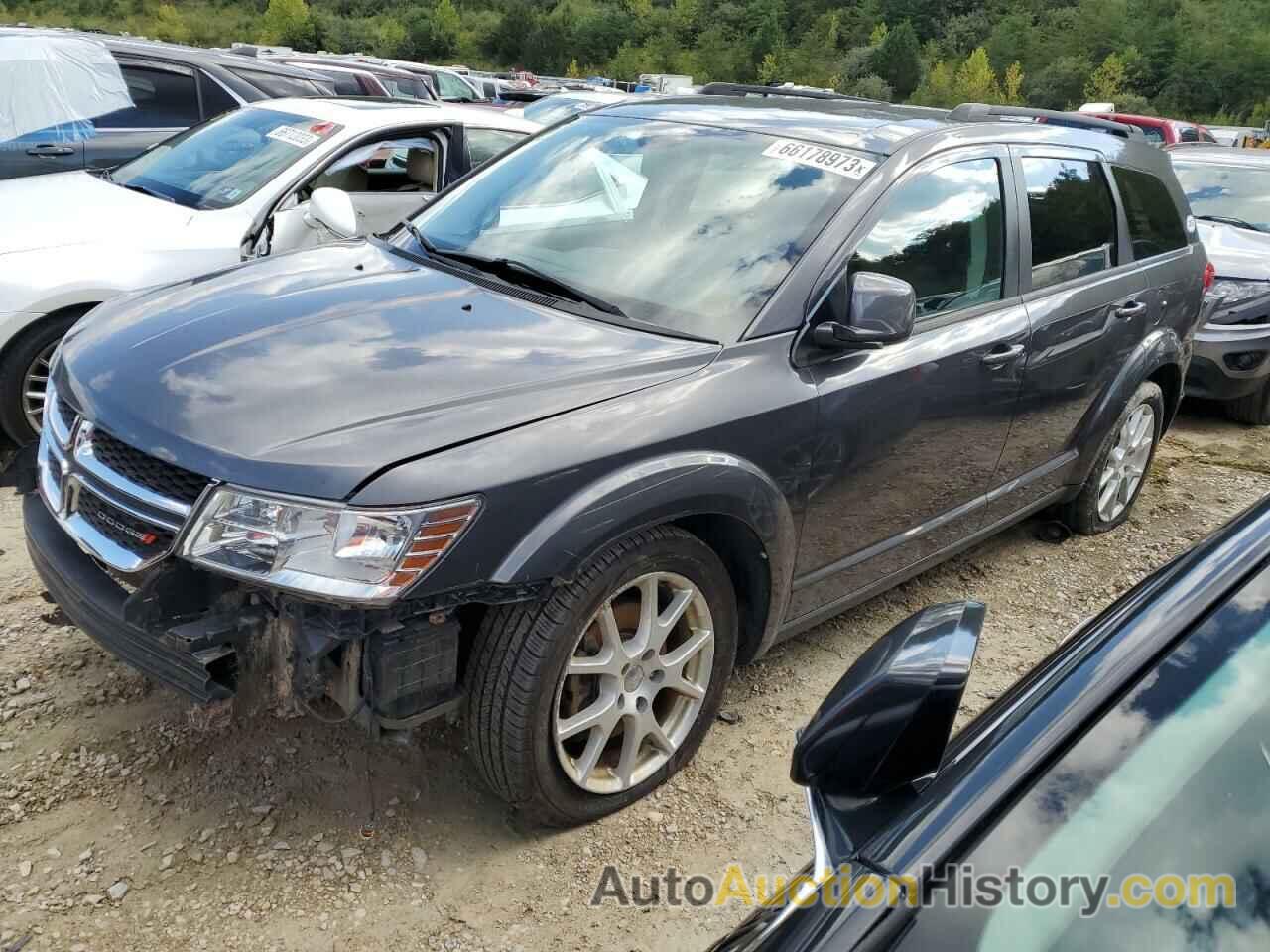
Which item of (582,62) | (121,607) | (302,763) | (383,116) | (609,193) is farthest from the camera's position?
(582,62)

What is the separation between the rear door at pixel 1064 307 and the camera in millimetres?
3564

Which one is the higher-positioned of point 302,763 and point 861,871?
point 861,871

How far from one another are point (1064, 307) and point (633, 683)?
220 centimetres

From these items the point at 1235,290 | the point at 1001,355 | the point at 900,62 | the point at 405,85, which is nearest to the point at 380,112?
the point at 1001,355

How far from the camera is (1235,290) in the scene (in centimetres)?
636

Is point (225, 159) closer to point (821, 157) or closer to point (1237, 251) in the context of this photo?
point (821, 157)

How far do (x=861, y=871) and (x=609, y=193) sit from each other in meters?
2.45

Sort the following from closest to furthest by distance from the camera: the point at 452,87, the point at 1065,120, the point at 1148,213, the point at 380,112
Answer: the point at 1148,213 → the point at 1065,120 → the point at 380,112 → the point at 452,87

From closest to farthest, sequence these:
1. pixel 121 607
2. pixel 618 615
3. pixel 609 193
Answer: pixel 121 607
pixel 618 615
pixel 609 193

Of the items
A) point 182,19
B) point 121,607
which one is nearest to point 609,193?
point 121,607

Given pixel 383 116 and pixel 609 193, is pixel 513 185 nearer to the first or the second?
pixel 609 193

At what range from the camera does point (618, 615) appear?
8.34ft

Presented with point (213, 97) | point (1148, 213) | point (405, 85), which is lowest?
point (405, 85)

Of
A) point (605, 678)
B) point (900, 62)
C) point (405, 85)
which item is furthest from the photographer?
point (900, 62)
